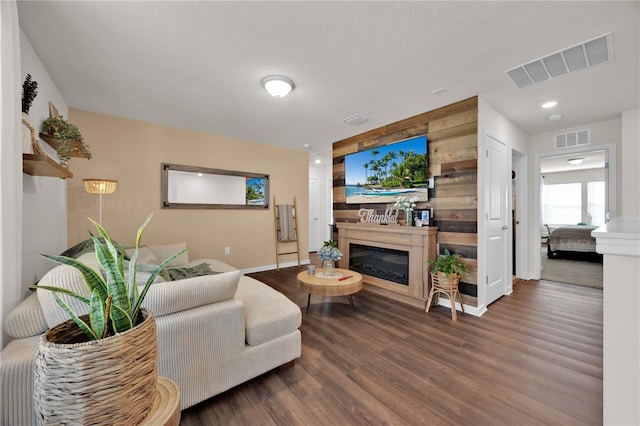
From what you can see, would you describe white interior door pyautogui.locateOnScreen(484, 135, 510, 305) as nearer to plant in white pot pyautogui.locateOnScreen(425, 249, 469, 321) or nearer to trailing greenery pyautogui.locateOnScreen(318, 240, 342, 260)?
plant in white pot pyautogui.locateOnScreen(425, 249, 469, 321)

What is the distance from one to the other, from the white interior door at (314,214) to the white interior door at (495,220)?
4.55 meters

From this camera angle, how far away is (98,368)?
2.14 ft

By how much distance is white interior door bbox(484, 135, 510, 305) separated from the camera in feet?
9.66

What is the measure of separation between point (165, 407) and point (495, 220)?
3600mm

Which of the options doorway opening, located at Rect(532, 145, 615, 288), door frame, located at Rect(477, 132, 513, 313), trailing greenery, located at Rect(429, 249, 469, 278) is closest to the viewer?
trailing greenery, located at Rect(429, 249, 469, 278)

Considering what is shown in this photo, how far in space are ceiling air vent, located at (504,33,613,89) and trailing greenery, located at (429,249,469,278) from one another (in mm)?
1850

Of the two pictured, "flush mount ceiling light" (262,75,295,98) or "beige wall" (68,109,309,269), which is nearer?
"flush mount ceiling light" (262,75,295,98)

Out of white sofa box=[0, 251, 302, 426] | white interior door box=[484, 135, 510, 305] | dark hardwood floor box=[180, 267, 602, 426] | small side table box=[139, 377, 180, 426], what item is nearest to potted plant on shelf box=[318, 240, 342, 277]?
dark hardwood floor box=[180, 267, 602, 426]

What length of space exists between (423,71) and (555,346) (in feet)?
8.84

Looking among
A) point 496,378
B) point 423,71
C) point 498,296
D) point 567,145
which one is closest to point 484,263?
point 498,296

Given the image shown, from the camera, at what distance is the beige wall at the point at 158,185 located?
3260 mm

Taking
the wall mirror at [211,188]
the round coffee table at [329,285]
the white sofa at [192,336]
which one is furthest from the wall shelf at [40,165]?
the round coffee table at [329,285]

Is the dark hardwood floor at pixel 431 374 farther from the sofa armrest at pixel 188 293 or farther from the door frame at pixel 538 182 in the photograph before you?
the door frame at pixel 538 182

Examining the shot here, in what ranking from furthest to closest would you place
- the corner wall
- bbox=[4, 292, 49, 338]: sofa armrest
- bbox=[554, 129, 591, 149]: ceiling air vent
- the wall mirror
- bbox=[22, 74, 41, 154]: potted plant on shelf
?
the wall mirror < bbox=[554, 129, 591, 149]: ceiling air vent < the corner wall < bbox=[22, 74, 41, 154]: potted plant on shelf < bbox=[4, 292, 49, 338]: sofa armrest
